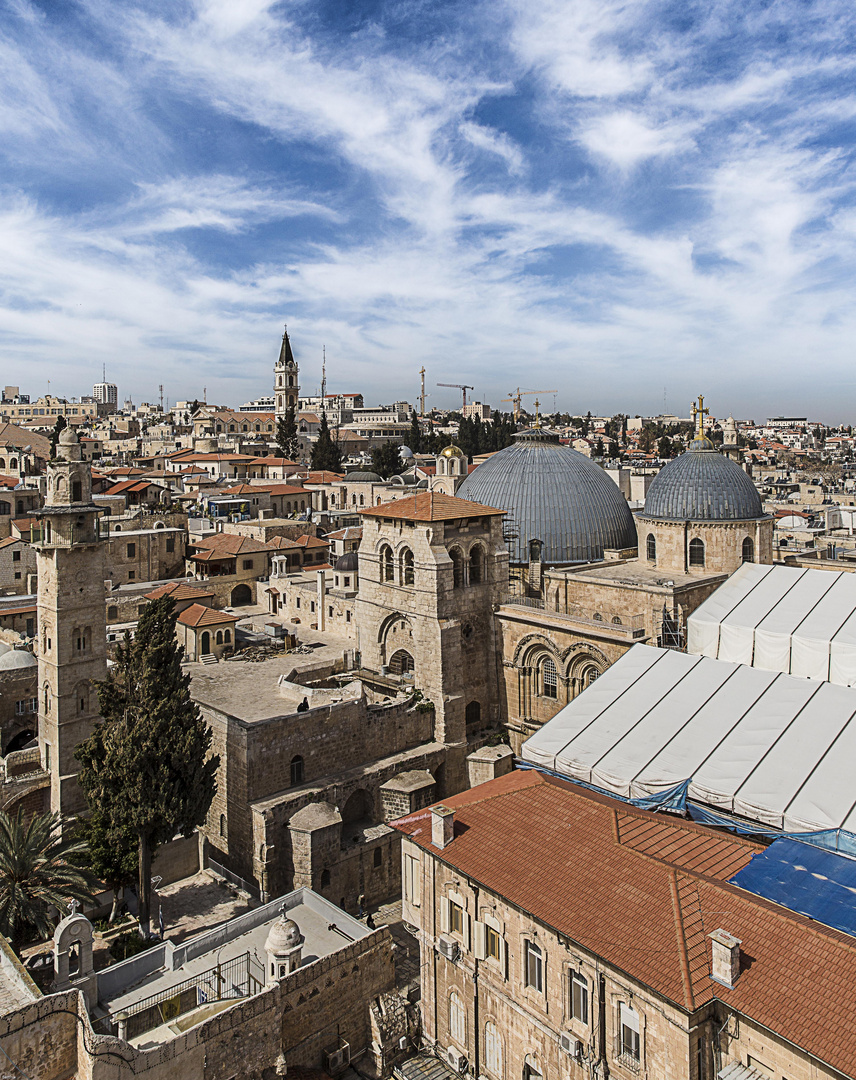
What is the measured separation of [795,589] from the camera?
2398cm

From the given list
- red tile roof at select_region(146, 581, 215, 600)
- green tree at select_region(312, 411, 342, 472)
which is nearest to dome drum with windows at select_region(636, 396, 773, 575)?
red tile roof at select_region(146, 581, 215, 600)

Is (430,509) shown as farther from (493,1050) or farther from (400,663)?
(493,1050)

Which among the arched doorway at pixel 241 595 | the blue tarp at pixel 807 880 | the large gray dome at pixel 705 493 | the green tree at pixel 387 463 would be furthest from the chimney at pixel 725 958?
the green tree at pixel 387 463

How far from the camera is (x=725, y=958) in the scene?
11477 millimetres

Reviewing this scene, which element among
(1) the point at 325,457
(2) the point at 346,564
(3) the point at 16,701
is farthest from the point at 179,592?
(1) the point at 325,457

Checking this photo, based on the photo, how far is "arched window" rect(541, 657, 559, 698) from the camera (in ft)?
85.7

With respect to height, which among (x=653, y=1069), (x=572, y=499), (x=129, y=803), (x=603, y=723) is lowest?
(x=653, y=1069)

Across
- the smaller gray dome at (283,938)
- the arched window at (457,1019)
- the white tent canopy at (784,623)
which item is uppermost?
the white tent canopy at (784,623)

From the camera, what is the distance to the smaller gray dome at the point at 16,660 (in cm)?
2878

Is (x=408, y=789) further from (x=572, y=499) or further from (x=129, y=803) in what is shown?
(x=572, y=499)

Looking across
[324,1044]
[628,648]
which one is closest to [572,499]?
[628,648]

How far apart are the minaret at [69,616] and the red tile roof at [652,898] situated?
11.1 meters

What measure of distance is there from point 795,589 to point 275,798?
16.7m

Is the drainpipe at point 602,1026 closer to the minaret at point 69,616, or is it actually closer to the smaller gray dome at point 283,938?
the smaller gray dome at point 283,938
